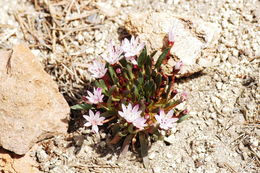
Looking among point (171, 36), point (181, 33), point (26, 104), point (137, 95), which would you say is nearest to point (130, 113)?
point (137, 95)

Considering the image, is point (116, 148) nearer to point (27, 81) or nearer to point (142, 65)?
point (142, 65)

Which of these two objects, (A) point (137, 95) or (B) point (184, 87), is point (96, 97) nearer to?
(A) point (137, 95)

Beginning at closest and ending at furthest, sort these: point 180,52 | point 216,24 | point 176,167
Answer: point 176,167
point 180,52
point 216,24

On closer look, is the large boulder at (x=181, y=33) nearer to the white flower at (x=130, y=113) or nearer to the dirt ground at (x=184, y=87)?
the dirt ground at (x=184, y=87)

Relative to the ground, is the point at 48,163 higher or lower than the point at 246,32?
lower

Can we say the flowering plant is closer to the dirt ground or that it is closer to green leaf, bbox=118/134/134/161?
green leaf, bbox=118/134/134/161

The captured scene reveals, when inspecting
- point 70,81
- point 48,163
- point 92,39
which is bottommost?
point 48,163

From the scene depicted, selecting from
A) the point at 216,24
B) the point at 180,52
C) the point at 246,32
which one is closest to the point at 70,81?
the point at 180,52

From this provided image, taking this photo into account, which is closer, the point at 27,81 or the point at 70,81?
the point at 27,81
